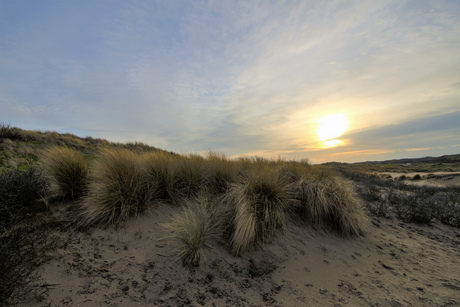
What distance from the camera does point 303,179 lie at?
5.13 metres

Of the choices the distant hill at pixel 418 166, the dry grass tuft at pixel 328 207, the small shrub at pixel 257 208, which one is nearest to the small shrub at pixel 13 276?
the small shrub at pixel 257 208

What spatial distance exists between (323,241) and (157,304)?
3.54m

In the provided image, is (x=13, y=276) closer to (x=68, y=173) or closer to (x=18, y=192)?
(x=18, y=192)

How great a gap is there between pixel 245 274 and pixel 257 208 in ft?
4.22

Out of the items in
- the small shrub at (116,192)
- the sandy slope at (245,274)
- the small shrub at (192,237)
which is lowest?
the sandy slope at (245,274)

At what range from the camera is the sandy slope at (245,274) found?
2480mm

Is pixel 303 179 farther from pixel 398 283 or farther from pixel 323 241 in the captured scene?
pixel 398 283

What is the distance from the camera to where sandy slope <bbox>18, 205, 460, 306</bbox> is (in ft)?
8.14

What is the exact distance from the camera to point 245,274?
3.12 m

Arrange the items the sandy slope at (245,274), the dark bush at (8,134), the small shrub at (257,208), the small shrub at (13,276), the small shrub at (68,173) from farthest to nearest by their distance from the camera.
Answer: the dark bush at (8,134) → the small shrub at (68,173) → the small shrub at (257,208) → the sandy slope at (245,274) → the small shrub at (13,276)

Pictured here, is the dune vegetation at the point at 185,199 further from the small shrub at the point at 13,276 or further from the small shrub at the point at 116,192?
the small shrub at the point at 13,276

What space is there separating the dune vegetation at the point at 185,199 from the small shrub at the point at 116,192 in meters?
0.02

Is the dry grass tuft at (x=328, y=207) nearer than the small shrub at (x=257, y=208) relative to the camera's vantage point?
No

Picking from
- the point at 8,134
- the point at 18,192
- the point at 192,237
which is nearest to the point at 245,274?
the point at 192,237
